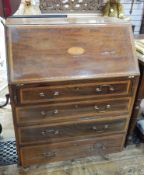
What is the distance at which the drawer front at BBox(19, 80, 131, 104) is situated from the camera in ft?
4.06

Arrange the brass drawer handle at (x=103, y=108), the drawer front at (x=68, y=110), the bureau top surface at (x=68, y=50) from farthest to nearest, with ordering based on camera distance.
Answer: the brass drawer handle at (x=103, y=108)
the drawer front at (x=68, y=110)
the bureau top surface at (x=68, y=50)

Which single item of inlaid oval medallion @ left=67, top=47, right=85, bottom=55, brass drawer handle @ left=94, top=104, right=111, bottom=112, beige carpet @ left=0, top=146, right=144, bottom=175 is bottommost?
beige carpet @ left=0, top=146, right=144, bottom=175

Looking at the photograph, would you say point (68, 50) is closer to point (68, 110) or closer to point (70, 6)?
point (68, 110)

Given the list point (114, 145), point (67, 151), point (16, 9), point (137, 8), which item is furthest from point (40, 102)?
point (137, 8)

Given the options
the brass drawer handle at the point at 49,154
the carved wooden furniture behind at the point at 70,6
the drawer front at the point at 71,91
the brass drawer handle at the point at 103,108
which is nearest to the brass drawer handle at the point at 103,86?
the drawer front at the point at 71,91

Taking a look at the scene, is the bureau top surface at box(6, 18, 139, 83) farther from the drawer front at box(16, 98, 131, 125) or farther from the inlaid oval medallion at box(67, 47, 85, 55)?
the drawer front at box(16, 98, 131, 125)

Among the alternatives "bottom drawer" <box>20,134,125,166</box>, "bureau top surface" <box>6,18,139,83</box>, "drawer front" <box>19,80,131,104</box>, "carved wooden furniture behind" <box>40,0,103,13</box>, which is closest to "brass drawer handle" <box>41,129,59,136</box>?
"bottom drawer" <box>20,134,125,166</box>

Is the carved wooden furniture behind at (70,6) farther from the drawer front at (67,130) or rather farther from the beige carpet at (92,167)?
the beige carpet at (92,167)

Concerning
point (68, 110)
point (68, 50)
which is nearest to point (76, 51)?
point (68, 50)

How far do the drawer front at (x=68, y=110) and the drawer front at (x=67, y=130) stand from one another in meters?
0.07

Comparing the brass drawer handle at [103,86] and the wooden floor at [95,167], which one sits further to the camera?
the wooden floor at [95,167]

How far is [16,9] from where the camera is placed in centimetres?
260

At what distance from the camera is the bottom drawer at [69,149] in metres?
1.52

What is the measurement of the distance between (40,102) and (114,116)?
555mm
